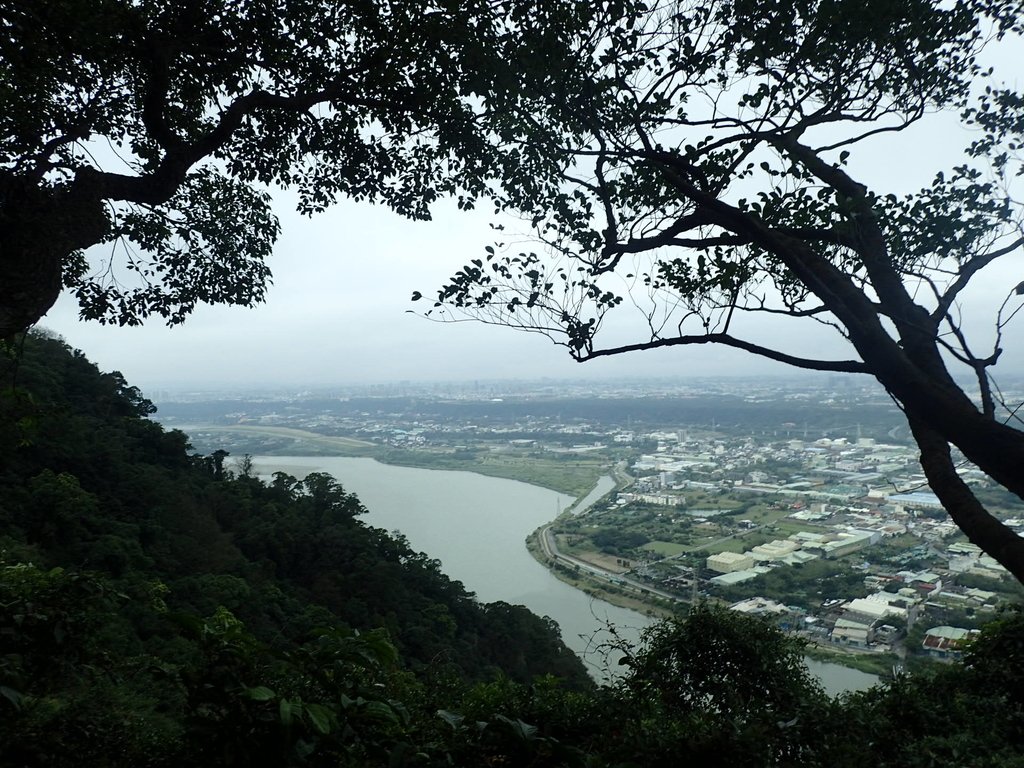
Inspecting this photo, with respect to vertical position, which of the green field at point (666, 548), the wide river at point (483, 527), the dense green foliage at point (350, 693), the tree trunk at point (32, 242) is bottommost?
the wide river at point (483, 527)

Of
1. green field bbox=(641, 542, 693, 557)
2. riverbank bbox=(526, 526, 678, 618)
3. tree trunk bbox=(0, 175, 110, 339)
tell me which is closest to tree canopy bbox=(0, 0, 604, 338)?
tree trunk bbox=(0, 175, 110, 339)

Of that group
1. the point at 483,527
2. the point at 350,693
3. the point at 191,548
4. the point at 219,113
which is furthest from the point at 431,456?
the point at 350,693

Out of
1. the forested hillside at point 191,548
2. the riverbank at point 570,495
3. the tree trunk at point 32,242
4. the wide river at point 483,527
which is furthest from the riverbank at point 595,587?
the tree trunk at point 32,242

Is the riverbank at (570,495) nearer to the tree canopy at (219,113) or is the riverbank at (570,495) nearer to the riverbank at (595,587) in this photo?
the riverbank at (595,587)

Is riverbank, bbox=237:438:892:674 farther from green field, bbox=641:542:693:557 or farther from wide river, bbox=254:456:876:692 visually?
green field, bbox=641:542:693:557

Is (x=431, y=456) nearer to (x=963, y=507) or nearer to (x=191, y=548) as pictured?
(x=191, y=548)

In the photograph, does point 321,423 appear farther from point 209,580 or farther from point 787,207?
point 787,207

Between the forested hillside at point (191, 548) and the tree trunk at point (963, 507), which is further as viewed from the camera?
the forested hillside at point (191, 548)

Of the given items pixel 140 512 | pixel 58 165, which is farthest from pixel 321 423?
pixel 58 165

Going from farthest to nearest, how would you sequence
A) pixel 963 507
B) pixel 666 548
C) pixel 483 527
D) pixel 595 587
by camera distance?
pixel 483 527 → pixel 666 548 → pixel 595 587 → pixel 963 507
